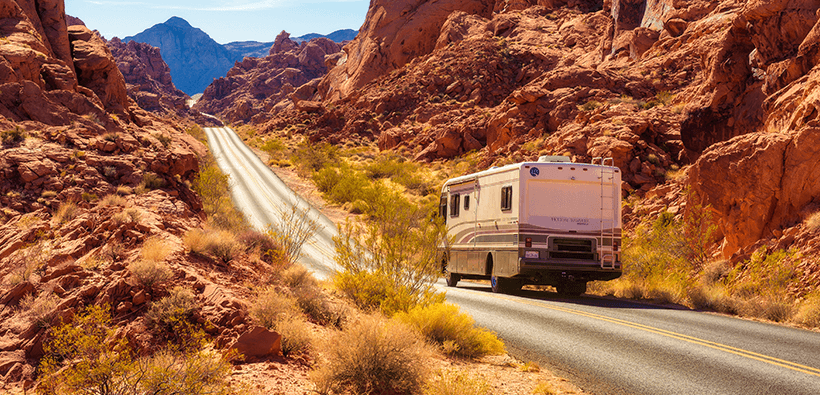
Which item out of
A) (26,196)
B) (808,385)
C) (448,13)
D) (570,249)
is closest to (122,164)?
(26,196)

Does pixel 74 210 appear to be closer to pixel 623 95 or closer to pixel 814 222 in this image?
pixel 814 222

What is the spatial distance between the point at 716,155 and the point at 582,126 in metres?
13.1

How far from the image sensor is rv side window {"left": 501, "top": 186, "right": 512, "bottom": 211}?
45.9 ft

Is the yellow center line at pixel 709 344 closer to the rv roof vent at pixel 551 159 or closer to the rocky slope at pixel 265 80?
the rv roof vent at pixel 551 159

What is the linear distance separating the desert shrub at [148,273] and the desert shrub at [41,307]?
82 cm

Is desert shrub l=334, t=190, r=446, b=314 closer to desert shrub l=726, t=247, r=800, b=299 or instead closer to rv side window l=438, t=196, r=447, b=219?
desert shrub l=726, t=247, r=800, b=299

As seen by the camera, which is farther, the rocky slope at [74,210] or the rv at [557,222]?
the rv at [557,222]

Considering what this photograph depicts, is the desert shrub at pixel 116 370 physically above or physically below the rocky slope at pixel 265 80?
below

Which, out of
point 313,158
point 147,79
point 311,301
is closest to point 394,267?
point 311,301

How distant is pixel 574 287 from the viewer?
595 inches

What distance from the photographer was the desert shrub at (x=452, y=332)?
7.88m

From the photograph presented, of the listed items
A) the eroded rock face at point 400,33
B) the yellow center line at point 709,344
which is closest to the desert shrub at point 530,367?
the yellow center line at point 709,344

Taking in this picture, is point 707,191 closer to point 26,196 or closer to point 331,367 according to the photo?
point 331,367

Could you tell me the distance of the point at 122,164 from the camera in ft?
35.5
